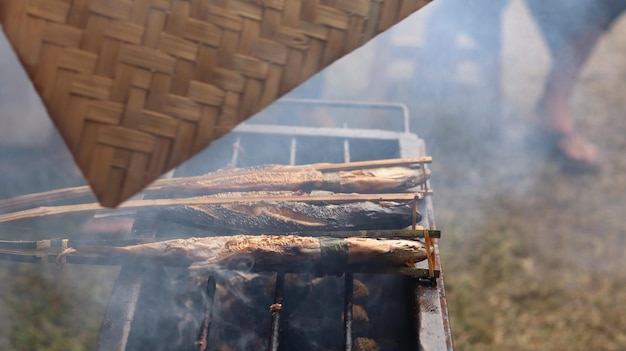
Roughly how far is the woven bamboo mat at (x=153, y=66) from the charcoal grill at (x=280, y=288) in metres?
1.17

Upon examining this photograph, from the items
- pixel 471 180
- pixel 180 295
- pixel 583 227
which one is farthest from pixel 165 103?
pixel 583 227

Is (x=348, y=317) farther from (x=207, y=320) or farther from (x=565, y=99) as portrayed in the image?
(x=565, y=99)

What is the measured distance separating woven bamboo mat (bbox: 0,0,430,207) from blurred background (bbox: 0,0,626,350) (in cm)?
186

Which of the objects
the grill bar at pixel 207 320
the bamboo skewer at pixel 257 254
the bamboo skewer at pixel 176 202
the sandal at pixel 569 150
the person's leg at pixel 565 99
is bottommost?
the grill bar at pixel 207 320

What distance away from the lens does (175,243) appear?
248cm

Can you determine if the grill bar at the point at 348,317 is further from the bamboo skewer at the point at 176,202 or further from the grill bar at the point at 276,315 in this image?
the bamboo skewer at the point at 176,202

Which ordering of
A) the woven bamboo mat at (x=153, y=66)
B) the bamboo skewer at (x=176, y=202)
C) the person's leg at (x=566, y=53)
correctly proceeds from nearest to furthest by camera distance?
the woven bamboo mat at (x=153, y=66), the bamboo skewer at (x=176, y=202), the person's leg at (x=566, y=53)

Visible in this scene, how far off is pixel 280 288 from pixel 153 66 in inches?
55.9

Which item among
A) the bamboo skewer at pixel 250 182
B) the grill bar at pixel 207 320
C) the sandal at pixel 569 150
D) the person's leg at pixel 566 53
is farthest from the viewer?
the sandal at pixel 569 150

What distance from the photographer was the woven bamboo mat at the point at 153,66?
4.89 ft

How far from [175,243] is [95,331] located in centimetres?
186

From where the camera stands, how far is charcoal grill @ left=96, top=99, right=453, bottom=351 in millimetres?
2418

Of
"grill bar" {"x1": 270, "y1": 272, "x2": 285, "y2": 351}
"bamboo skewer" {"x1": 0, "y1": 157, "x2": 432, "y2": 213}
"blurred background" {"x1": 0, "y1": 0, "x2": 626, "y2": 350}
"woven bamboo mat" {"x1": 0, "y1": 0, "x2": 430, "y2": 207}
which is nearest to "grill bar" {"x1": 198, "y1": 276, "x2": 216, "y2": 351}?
"grill bar" {"x1": 270, "y1": 272, "x2": 285, "y2": 351}

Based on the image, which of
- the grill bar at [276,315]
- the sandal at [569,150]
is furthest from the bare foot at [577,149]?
the grill bar at [276,315]
